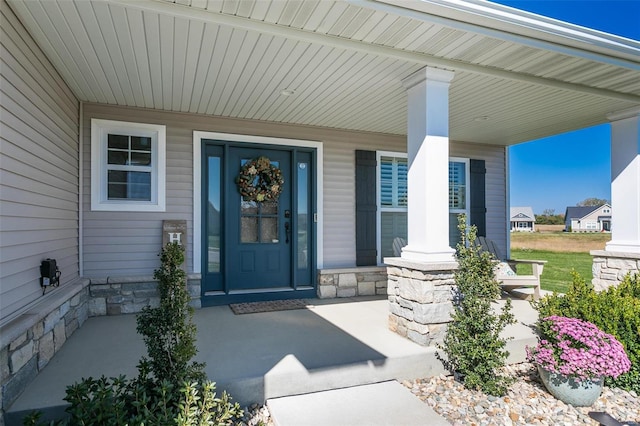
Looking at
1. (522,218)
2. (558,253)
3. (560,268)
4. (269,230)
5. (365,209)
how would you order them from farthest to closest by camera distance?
(522,218) < (558,253) < (560,268) < (365,209) < (269,230)

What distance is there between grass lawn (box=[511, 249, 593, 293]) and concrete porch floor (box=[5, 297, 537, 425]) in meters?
3.80

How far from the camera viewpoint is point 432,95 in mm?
3221

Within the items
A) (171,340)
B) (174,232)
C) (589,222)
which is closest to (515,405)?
(171,340)

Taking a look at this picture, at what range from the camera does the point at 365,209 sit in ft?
17.7

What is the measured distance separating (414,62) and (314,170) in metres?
2.34

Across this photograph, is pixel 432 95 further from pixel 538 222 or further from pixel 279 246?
pixel 538 222

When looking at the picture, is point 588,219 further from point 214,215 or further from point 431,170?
point 214,215

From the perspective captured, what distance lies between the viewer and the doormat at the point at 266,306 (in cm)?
436

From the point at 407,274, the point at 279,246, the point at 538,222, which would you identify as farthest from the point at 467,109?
the point at 538,222

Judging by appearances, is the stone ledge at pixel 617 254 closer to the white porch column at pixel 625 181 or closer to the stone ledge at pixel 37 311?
the white porch column at pixel 625 181

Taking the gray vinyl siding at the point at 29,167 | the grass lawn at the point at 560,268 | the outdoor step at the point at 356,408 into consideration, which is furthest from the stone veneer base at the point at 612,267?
the gray vinyl siding at the point at 29,167

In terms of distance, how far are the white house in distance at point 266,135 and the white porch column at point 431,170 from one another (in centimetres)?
2

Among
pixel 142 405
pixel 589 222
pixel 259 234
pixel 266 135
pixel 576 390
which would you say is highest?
pixel 266 135

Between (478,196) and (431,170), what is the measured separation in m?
3.32
